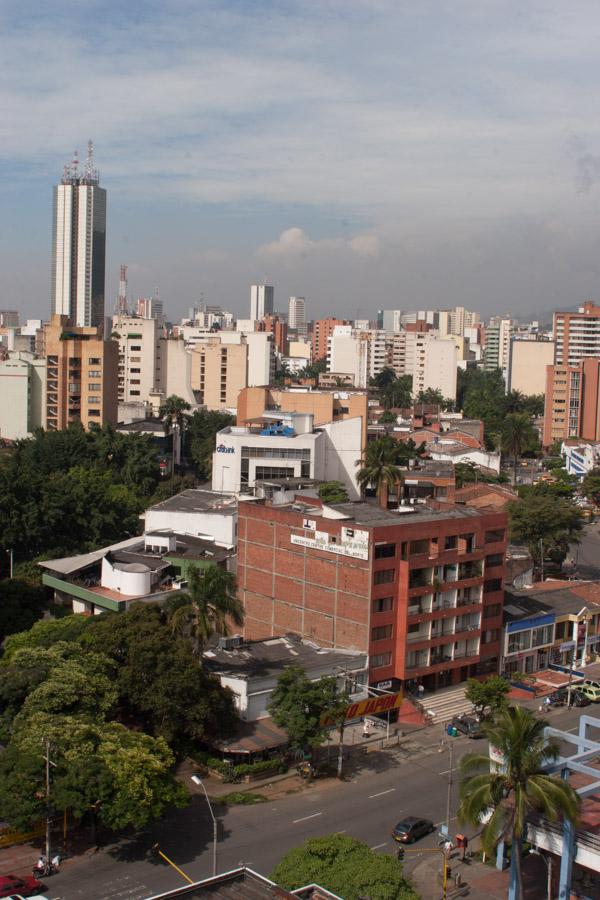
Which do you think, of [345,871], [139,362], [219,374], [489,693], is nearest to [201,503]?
[489,693]

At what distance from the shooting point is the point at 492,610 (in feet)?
157

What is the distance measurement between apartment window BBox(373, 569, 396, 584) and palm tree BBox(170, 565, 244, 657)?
6.49 metres

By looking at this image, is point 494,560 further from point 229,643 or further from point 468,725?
point 229,643

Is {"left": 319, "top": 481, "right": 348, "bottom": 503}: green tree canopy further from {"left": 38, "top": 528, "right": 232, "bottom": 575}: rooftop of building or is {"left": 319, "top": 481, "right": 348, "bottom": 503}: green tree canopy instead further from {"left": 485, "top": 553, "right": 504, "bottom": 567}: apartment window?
{"left": 485, "top": 553, "right": 504, "bottom": 567}: apartment window

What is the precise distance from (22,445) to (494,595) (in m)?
52.8

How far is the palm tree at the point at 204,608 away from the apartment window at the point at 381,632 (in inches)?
262

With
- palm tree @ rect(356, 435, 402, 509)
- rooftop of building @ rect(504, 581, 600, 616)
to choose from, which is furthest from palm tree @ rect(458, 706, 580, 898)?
palm tree @ rect(356, 435, 402, 509)

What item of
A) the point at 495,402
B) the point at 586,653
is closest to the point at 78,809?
the point at 586,653

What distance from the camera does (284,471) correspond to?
7581 cm

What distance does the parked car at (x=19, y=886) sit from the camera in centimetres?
2834

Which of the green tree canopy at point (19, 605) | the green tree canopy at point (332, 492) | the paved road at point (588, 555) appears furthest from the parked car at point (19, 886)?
the paved road at point (588, 555)

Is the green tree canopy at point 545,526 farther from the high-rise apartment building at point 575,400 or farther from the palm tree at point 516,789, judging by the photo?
the high-rise apartment building at point 575,400

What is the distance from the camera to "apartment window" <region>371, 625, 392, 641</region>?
43.1 metres

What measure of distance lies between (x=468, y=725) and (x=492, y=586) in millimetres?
7264
